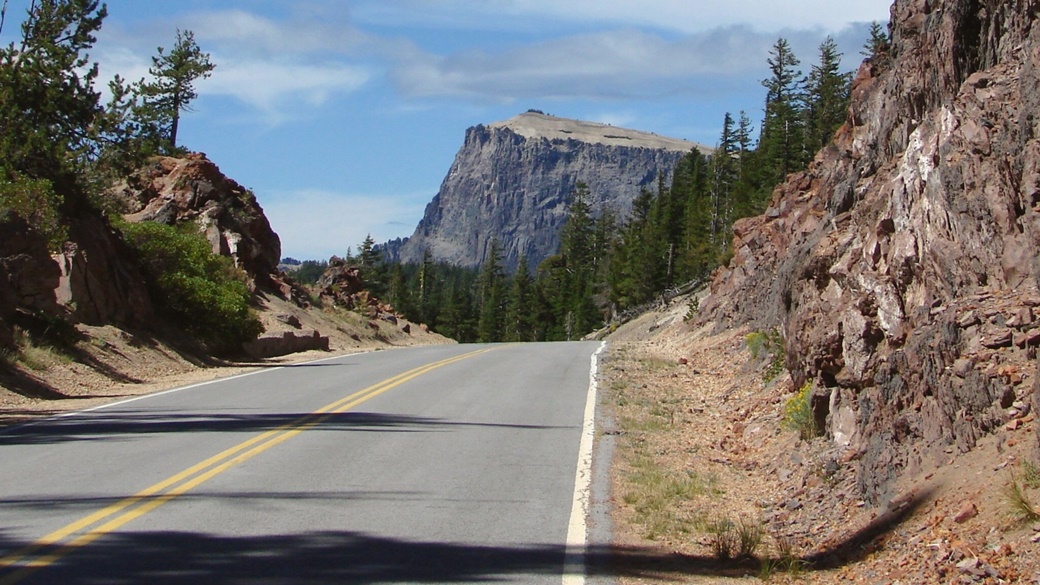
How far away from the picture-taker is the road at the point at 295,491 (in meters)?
6.88

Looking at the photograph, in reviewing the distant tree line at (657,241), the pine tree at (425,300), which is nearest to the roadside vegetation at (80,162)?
the distant tree line at (657,241)

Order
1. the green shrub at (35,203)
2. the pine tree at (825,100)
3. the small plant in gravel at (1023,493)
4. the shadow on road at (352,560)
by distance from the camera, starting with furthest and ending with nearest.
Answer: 1. the pine tree at (825,100)
2. the green shrub at (35,203)
3. the shadow on road at (352,560)
4. the small plant in gravel at (1023,493)

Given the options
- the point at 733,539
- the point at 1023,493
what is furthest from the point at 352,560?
the point at 1023,493

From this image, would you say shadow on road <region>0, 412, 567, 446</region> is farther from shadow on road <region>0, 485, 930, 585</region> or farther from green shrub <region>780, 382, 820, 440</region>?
shadow on road <region>0, 485, 930, 585</region>

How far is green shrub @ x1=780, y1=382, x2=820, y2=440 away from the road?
251cm

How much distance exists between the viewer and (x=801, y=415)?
11312 mm

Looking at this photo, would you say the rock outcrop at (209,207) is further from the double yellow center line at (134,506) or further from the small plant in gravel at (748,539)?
the small plant in gravel at (748,539)

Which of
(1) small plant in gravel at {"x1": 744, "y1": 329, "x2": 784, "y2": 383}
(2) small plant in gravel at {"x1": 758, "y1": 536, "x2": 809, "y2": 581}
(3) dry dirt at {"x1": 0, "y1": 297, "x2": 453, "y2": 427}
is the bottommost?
(2) small plant in gravel at {"x1": 758, "y1": 536, "x2": 809, "y2": 581}

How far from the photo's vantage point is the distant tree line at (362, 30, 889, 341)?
2621 inches

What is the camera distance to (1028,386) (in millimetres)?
7285

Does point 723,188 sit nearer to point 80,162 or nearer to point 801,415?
point 80,162

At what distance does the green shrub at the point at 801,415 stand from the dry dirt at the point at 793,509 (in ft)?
0.46

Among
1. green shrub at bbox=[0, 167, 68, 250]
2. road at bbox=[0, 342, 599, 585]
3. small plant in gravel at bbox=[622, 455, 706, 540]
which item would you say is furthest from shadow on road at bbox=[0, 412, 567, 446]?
green shrub at bbox=[0, 167, 68, 250]

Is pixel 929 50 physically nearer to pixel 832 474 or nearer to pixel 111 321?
pixel 832 474
